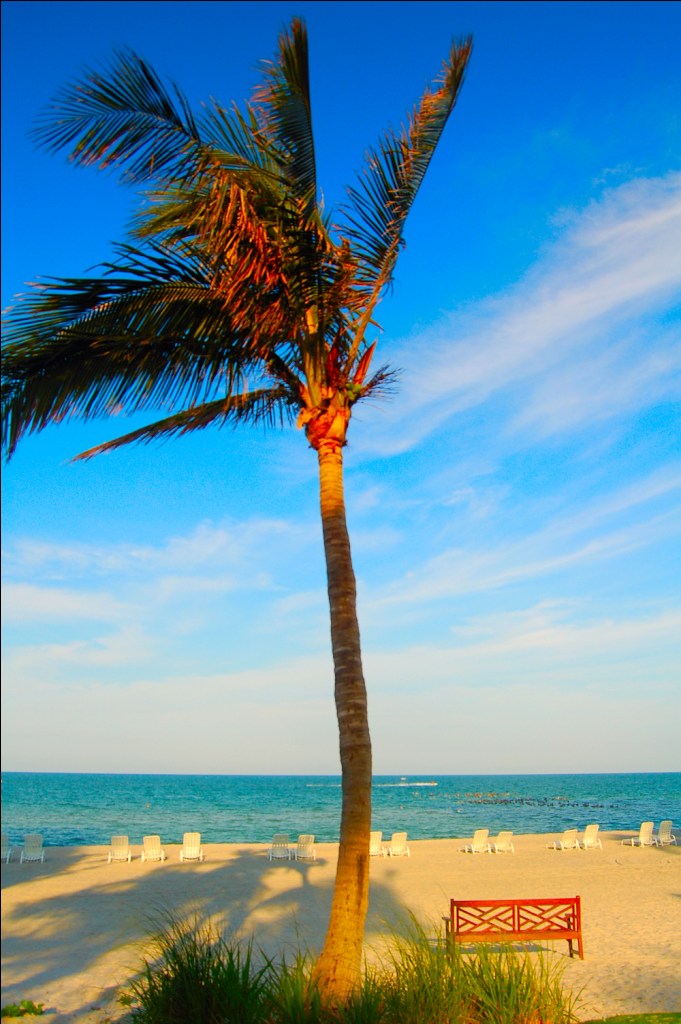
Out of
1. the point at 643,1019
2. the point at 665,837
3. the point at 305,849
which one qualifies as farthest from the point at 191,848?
the point at 643,1019

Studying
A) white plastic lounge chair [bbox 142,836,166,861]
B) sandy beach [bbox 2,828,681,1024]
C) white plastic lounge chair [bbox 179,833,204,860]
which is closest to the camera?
sandy beach [bbox 2,828,681,1024]

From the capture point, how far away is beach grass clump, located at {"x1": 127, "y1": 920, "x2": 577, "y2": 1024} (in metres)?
6.07

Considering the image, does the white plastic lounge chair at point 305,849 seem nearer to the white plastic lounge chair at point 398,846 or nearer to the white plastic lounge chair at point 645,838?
the white plastic lounge chair at point 398,846

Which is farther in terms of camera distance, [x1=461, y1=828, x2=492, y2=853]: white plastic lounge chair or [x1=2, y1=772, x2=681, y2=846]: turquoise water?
[x1=2, y1=772, x2=681, y2=846]: turquoise water

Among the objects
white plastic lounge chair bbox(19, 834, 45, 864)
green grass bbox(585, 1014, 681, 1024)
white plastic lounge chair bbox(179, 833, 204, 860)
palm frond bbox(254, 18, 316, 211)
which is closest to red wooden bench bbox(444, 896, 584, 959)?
green grass bbox(585, 1014, 681, 1024)

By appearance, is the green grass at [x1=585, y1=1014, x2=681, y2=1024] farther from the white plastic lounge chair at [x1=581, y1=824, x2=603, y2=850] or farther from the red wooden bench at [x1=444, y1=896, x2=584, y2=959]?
the white plastic lounge chair at [x1=581, y1=824, x2=603, y2=850]

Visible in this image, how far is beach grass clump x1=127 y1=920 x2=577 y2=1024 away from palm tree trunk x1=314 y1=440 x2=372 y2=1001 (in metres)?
0.22

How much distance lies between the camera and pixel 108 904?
50.3 feet

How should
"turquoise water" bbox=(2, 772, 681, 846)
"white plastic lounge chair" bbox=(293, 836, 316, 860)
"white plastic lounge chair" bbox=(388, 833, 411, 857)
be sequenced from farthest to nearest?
1. "turquoise water" bbox=(2, 772, 681, 846)
2. "white plastic lounge chair" bbox=(388, 833, 411, 857)
3. "white plastic lounge chair" bbox=(293, 836, 316, 860)

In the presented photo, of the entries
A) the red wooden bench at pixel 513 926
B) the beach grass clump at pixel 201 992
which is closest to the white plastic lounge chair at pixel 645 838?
the red wooden bench at pixel 513 926

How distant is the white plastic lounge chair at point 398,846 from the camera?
26172 mm

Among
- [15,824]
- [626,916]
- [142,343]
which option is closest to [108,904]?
[626,916]

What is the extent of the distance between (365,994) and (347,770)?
164 centimetres

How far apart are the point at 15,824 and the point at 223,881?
43.3m
